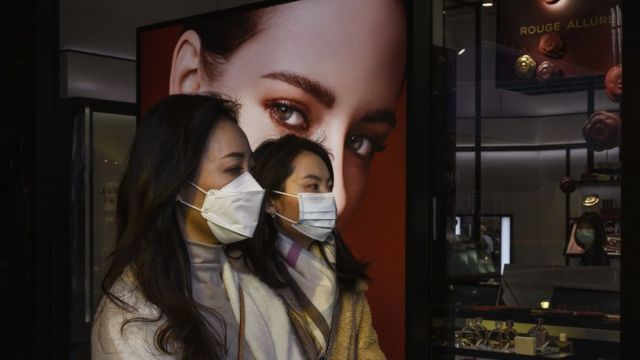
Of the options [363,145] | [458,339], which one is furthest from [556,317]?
[363,145]

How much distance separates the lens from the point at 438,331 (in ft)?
13.2

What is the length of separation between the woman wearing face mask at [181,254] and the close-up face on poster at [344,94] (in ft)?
1.08

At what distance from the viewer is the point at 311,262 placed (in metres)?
4.31

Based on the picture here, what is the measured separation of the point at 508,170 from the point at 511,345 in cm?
65

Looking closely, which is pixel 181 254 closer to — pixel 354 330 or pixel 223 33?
pixel 354 330

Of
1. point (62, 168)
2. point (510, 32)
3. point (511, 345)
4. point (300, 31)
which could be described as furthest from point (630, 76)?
point (62, 168)

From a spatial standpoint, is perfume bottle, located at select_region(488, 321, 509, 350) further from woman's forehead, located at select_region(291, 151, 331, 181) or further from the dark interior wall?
the dark interior wall

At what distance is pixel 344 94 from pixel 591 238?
1.26 meters

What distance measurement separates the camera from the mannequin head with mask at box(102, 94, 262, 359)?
4137mm

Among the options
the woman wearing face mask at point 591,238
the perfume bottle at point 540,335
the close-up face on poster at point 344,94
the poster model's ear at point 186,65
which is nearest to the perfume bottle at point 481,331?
the perfume bottle at point 540,335

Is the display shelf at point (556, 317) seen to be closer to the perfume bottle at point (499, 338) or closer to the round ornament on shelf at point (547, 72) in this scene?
the perfume bottle at point (499, 338)

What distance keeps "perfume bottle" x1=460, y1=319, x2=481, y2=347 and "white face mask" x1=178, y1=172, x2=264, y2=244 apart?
3.20 ft

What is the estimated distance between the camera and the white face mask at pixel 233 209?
13.7ft

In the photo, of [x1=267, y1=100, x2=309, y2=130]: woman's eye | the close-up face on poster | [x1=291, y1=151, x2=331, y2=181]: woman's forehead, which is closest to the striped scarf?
the close-up face on poster
